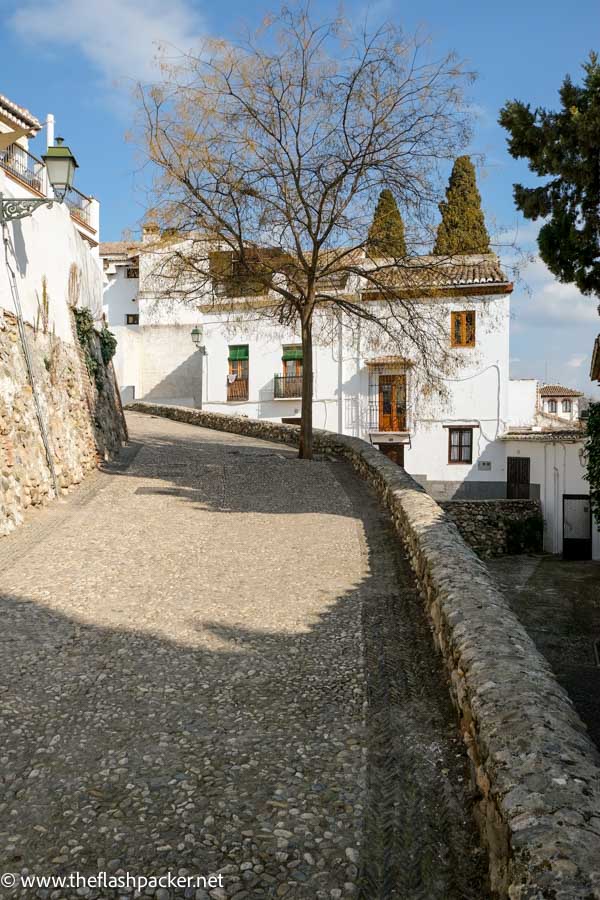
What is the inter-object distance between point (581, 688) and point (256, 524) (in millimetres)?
4671

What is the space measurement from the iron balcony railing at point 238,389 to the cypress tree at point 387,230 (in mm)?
13688

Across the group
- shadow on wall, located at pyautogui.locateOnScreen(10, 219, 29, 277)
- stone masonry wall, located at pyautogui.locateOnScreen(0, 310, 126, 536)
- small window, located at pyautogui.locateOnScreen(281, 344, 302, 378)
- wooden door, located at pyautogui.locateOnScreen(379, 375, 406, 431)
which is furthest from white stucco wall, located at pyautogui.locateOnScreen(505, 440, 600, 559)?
shadow on wall, located at pyautogui.locateOnScreen(10, 219, 29, 277)

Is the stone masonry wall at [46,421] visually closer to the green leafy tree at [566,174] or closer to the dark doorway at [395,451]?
the green leafy tree at [566,174]

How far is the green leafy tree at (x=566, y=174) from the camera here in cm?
969

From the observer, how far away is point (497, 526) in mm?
20000

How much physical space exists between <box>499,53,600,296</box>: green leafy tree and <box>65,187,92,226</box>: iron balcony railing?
1731 centimetres

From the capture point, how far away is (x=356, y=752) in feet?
11.6

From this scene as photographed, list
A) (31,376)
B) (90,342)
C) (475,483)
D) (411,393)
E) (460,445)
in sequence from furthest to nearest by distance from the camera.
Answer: (460,445) → (411,393) → (475,483) → (90,342) → (31,376)

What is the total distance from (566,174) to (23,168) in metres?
15.7

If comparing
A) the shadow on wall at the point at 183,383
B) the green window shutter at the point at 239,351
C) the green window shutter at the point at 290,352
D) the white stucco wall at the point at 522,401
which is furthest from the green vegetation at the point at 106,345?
the white stucco wall at the point at 522,401

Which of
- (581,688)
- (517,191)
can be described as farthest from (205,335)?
(581,688)

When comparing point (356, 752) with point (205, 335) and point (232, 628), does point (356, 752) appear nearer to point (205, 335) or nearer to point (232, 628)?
point (232, 628)

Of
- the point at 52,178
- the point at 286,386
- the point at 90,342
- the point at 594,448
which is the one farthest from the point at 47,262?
the point at 286,386

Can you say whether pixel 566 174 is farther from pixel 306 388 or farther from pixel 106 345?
pixel 106 345
